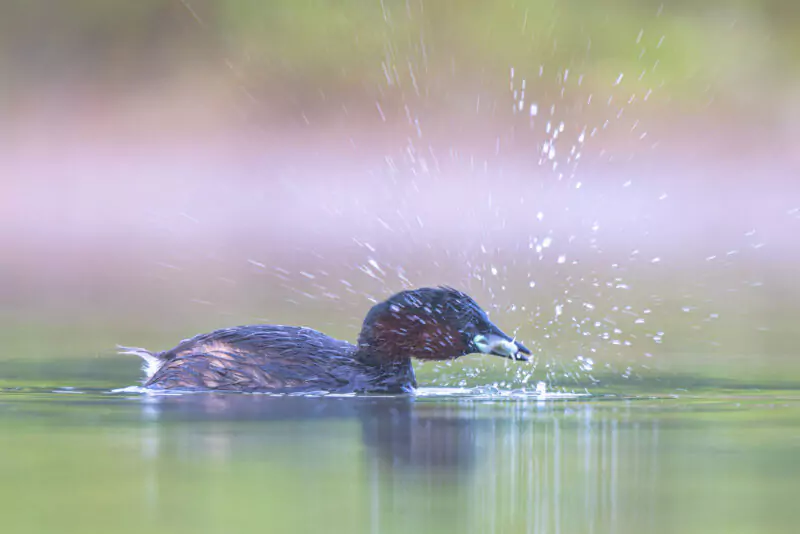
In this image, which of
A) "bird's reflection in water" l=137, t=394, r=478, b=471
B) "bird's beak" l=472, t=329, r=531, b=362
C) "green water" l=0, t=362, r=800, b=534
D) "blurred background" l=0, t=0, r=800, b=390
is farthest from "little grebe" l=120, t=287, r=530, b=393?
"blurred background" l=0, t=0, r=800, b=390

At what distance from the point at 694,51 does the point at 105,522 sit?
58.5 feet

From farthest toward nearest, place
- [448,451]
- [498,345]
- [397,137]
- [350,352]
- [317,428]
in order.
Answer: [397,137], [350,352], [498,345], [317,428], [448,451]

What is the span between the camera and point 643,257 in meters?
21.0

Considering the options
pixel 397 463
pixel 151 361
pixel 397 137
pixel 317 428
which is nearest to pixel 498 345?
pixel 317 428

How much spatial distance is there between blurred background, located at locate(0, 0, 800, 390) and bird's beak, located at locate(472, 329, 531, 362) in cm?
932

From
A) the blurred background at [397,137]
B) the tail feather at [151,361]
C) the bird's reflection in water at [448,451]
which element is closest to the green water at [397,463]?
the bird's reflection in water at [448,451]

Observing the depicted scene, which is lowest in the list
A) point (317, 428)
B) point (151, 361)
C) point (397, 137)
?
point (317, 428)

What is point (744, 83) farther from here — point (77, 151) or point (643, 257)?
point (77, 151)

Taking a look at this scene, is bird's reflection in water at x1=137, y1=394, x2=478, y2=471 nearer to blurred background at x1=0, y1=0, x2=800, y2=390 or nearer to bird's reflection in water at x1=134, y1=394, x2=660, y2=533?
bird's reflection in water at x1=134, y1=394, x2=660, y2=533

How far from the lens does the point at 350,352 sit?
34.4 feet

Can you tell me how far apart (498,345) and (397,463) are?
293 centimetres

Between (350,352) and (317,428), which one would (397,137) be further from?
(317,428)

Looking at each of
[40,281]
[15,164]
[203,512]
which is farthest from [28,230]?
[203,512]

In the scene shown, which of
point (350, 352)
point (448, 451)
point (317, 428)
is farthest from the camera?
point (350, 352)
